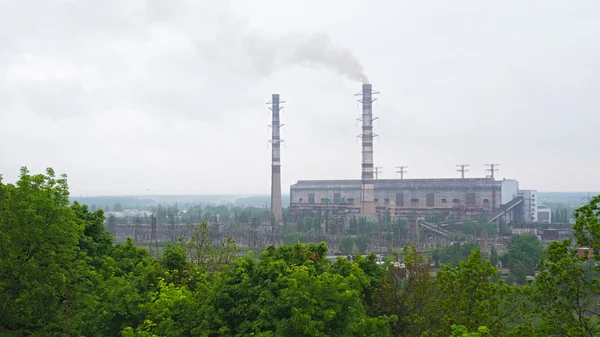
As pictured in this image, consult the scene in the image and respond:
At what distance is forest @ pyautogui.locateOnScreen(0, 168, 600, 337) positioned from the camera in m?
6.08

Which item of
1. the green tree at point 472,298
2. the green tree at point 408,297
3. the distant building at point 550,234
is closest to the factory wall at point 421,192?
the distant building at point 550,234

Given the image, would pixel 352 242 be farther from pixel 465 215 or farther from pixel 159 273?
pixel 159 273

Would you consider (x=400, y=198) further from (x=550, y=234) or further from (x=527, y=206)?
(x=550, y=234)

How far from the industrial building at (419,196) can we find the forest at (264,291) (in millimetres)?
29372

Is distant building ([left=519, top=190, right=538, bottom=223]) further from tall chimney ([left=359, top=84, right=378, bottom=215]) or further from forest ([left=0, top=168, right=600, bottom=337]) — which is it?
forest ([left=0, top=168, right=600, bottom=337])

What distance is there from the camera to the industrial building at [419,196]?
38959 mm

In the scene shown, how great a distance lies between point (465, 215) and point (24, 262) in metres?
37.5

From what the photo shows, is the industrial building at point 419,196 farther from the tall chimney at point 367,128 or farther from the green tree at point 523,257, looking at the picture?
the green tree at point 523,257

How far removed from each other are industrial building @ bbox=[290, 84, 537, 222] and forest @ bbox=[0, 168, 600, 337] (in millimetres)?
29372

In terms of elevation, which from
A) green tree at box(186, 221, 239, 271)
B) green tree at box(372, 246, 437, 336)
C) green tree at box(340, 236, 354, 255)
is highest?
green tree at box(186, 221, 239, 271)

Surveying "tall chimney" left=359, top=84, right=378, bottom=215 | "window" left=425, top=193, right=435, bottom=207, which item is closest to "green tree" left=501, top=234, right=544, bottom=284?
"tall chimney" left=359, top=84, right=378, bottom=215

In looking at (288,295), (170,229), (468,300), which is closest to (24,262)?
(288,295)

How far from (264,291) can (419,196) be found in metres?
39.1

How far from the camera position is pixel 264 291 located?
6.63 meters
